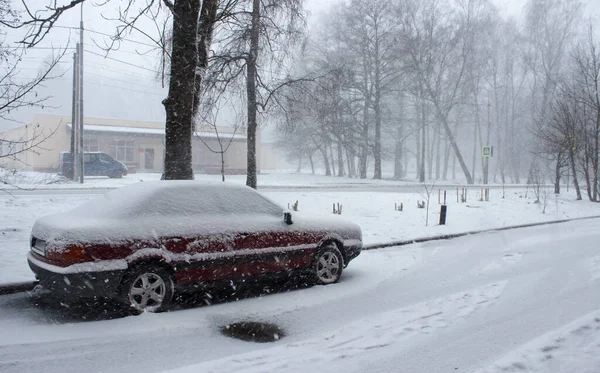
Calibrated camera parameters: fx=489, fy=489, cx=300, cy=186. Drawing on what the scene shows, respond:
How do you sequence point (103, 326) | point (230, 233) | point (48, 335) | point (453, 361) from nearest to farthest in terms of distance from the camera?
point (453, 361) → point (48, 335) → point (103, 326) → point (230, 233)

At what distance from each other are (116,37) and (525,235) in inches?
443

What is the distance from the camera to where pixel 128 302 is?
543cm

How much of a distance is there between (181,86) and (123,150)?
36.6m

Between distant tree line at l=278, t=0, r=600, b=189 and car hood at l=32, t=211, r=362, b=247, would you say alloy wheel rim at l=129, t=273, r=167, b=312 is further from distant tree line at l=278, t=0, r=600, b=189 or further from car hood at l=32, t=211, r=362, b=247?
distant tree line at l=278, t=0, r=600, b=189

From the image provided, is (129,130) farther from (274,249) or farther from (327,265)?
(274,249)

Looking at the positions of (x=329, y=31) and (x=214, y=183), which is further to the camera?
(x=329, y=31)

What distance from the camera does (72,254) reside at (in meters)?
5.15

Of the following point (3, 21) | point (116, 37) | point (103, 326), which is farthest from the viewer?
point (116, 37)

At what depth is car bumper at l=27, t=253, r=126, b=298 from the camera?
16.9 ft

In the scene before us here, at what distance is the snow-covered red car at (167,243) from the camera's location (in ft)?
17.2

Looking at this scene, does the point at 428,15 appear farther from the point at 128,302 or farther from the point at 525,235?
the point at 128,302

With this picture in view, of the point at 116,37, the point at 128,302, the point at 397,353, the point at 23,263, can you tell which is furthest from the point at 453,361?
the point at 116,37

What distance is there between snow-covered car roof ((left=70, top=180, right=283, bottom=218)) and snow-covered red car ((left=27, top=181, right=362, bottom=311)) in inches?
0.5

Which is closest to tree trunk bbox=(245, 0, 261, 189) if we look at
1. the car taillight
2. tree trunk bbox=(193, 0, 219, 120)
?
tree trunk bbox=(193, 0, 219, 120)
